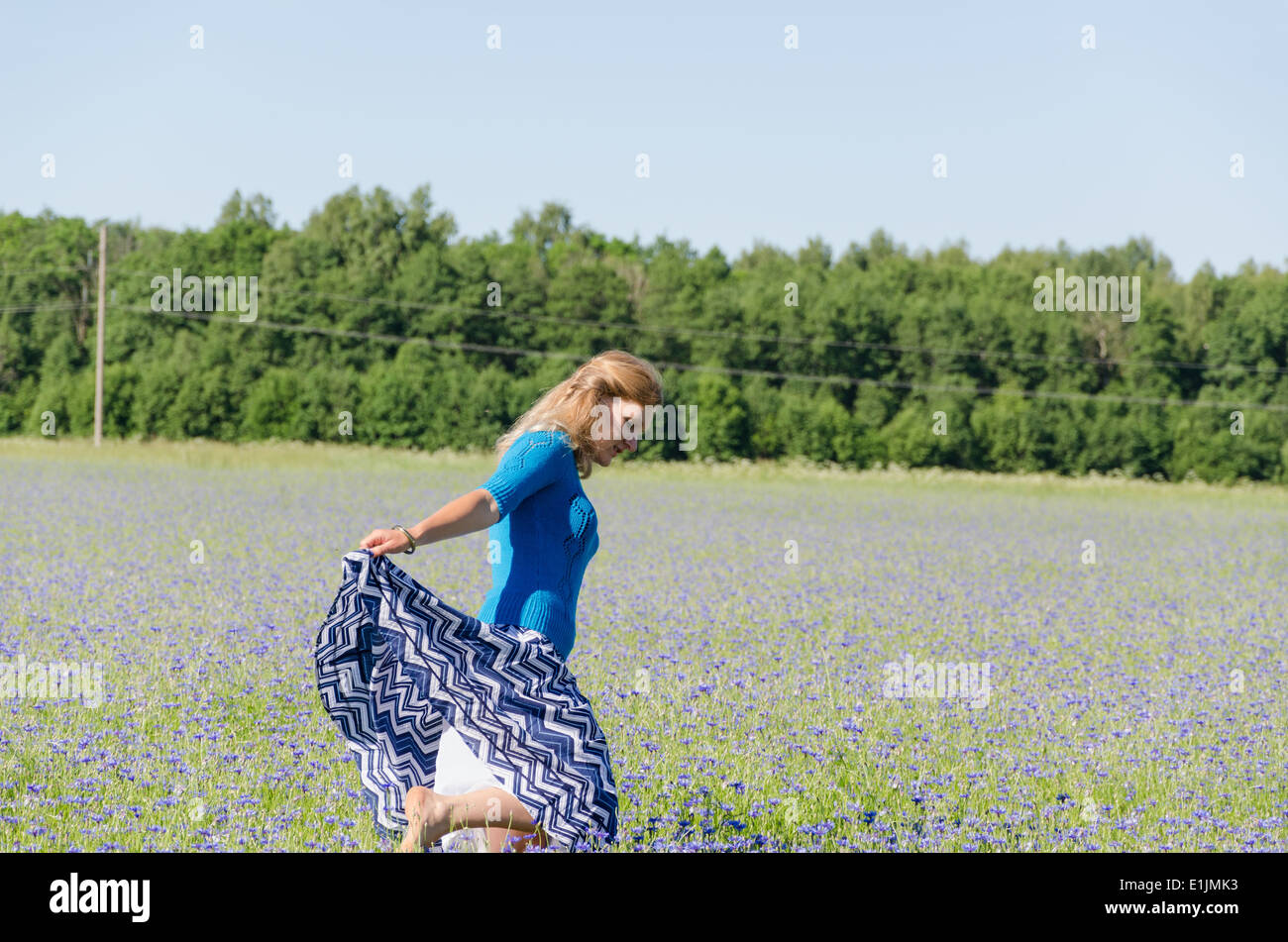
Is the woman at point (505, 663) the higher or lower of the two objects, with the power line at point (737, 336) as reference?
lower

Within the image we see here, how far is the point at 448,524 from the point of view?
3824mm

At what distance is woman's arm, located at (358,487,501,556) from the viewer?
3.78m

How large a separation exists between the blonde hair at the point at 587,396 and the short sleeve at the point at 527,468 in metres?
0.05

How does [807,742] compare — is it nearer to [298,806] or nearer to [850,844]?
[850,844]

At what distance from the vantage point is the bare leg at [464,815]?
153 inches

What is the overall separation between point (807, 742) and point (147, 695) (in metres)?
3.61

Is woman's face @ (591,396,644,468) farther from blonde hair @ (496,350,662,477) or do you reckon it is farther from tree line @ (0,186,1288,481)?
tree line @ (0,186,1288,481)

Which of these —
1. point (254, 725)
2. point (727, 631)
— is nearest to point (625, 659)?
point (727, 631)

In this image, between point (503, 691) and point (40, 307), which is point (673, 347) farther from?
point (503, 691)
